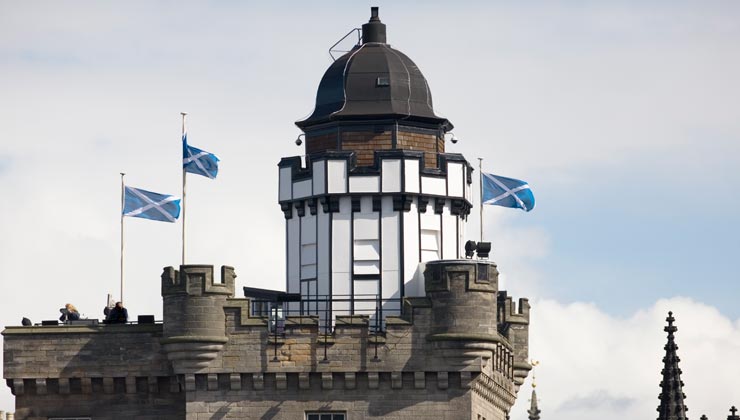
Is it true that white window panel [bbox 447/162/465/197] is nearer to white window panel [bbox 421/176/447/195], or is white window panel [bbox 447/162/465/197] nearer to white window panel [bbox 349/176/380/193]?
white window panel [bbox 421/176/447/195]

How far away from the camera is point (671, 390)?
12356cm

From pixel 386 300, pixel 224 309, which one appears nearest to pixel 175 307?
pixel 224 309

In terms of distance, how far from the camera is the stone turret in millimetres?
87688

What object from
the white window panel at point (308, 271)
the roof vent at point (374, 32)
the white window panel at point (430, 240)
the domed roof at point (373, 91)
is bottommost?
the white window panel at point (308, 271)

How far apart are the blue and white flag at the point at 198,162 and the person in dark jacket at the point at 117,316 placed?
5.58m

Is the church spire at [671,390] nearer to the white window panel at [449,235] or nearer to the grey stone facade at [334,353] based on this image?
the white window panel at [449,235]

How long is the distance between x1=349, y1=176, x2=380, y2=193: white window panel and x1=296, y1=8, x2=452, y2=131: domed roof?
7.41ft

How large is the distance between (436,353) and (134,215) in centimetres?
1259

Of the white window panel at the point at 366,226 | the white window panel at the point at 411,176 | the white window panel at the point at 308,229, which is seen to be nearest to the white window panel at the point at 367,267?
the white window panel at the point at 366,226

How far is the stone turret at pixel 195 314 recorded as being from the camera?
3452 inches

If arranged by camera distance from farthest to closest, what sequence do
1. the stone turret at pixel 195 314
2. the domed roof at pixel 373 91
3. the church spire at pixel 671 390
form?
the church spire at pixel 671 390
the domed roof at pixel 373 91
the stone turret at pixel 195 314

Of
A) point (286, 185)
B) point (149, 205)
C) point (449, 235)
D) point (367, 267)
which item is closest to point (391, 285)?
point (367, 267)

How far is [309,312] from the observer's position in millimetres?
90875

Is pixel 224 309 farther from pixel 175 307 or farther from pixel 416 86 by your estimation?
pixel 416 86
